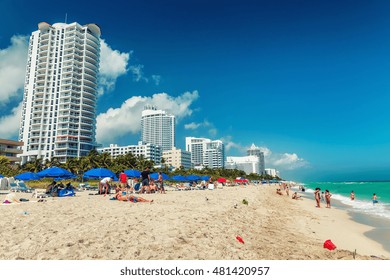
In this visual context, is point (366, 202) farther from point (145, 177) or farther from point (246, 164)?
point (246, 164)

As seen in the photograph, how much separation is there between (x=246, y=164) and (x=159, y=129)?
6471 centimetres

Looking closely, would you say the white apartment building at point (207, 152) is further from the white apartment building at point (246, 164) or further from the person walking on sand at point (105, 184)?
the person walking on sand at point (105, 184)

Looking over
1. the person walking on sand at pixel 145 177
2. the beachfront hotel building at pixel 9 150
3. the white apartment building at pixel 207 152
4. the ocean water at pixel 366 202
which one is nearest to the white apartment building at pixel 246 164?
the white apartment building at pixel 207 152

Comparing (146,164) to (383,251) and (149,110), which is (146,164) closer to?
(383,251)

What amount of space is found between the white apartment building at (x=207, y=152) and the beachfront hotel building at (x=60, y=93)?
96.0 metres

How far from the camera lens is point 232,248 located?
→ 398 centimetres

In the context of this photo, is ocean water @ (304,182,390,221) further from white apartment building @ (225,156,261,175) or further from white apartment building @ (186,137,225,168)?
white apartment building @ (225,156,261,175)

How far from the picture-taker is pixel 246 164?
589 ft

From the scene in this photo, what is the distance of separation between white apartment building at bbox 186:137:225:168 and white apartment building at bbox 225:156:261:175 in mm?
11325

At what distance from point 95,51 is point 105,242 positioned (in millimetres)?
85434

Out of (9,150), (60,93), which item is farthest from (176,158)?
(9,150)


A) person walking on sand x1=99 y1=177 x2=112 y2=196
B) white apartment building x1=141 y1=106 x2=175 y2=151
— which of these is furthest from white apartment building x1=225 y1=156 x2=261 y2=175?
person walking on sand x1=99 y1=177 x2=112 y2=196

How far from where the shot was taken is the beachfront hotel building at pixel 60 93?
70125 millimetres
